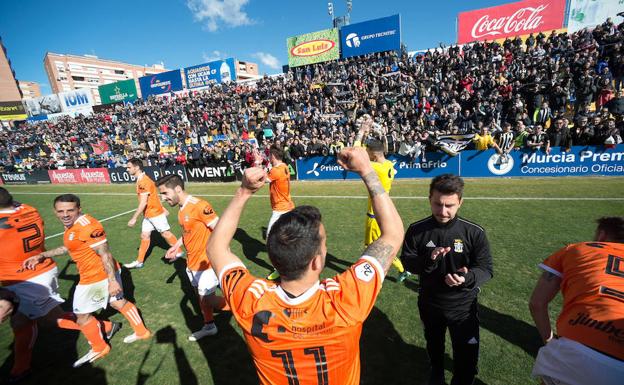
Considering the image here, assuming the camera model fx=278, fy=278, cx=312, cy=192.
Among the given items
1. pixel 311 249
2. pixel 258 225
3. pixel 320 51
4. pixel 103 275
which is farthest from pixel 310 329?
pixel 320 51

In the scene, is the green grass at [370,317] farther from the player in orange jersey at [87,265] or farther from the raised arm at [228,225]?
the raised arm at [228,225]

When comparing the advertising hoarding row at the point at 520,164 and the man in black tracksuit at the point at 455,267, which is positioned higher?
the man in black tracksuit at the point at 455,267

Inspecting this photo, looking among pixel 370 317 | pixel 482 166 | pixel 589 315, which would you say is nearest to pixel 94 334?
pixel 370 317

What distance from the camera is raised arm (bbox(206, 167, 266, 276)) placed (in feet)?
5.89

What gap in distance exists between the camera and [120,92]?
4441cm

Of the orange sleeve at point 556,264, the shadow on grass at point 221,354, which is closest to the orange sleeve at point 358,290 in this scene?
the orange sleeve at point 556,264

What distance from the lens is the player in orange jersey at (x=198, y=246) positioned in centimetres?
422

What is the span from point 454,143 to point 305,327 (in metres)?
15.0

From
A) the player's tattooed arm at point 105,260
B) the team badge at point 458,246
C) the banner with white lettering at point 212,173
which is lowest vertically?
A: the banner with white lettering at point 212,173

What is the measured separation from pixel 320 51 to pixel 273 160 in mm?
26548

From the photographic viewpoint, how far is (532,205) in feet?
29.2

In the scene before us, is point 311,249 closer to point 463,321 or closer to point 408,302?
point 463,321

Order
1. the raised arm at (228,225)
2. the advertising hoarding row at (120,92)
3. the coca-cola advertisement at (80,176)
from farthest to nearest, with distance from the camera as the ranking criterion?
1. the advertising hoarding row at (120,92)
2. the coca-cola advertisement at (80,176)
3. the raised arm at (228,225)

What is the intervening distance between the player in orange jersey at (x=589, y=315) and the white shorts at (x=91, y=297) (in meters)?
5.16
